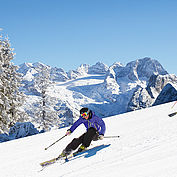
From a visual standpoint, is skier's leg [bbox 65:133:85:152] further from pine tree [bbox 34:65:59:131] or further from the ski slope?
pine tree [bbox 34:65:59:131]

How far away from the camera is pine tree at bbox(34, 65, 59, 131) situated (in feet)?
77.3

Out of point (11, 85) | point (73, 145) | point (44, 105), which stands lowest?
point (73, 145)

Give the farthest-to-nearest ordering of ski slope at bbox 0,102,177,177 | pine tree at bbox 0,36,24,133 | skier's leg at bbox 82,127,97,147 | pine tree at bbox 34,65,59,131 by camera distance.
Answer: pine tree at bbox 34,65,59,131
pine tree at bbox 0,36,24,133
skier's leg at bbox 82,127,97,147
ski slope at bbox 0,102,177,177

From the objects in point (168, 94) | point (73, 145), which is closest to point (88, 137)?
point (73, 145)

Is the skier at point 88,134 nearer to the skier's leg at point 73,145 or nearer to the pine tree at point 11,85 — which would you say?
the skier's leg at point 73,145

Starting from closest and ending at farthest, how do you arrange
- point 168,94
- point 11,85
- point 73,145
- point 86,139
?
point 73,145 → point 86,139 → point 11,85 → point 168,94

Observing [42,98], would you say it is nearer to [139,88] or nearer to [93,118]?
[93,118]

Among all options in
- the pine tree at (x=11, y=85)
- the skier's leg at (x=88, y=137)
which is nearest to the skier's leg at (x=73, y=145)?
the skier's leg at (x=88, y=137)

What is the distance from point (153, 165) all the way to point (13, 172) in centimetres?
373

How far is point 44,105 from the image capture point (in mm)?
24219

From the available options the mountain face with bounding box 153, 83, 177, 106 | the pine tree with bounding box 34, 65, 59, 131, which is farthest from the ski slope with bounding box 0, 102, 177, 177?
the mountain face with bounding box 153, 83, 177, 106

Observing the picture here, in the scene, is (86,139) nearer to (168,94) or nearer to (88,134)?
(88,134)

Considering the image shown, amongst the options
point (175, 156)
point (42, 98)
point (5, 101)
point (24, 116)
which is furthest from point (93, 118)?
point (42, 98)

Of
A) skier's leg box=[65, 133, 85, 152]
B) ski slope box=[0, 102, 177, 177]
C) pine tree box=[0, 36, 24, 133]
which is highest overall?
pine tree box=[0, 36, 24, 133]
